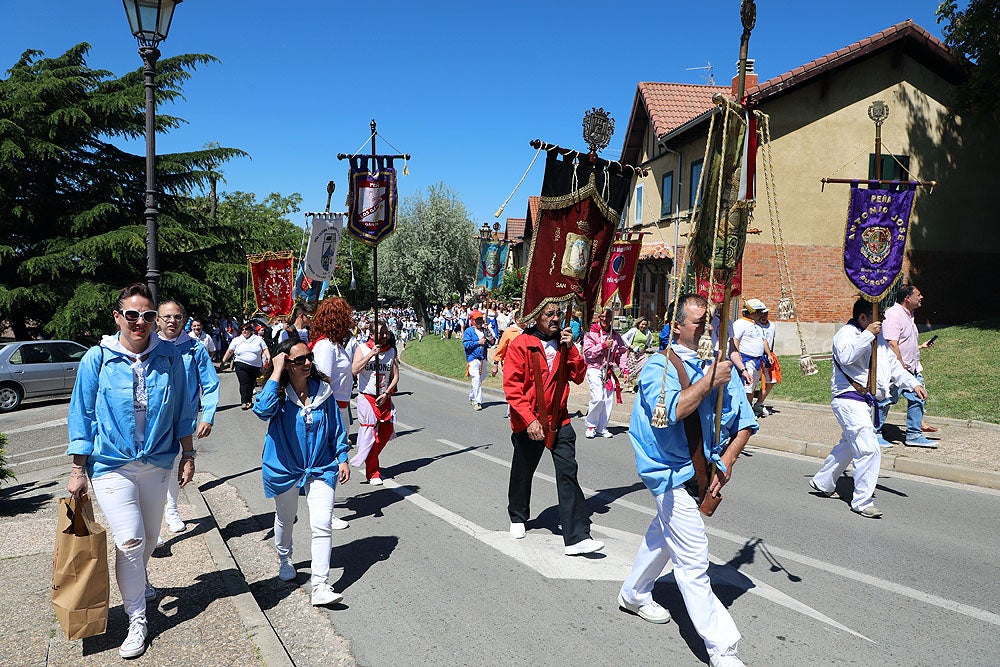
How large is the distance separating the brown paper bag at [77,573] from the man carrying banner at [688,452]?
2941 millimetres

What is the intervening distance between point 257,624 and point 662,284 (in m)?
24.1

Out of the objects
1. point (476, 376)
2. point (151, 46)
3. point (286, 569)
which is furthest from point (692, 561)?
point (476, 376)

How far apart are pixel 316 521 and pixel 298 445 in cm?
51

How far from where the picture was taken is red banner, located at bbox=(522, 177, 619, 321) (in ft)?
20.8

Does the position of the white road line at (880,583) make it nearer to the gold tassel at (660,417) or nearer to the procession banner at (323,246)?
Answer: the gold tassel at (660,417)

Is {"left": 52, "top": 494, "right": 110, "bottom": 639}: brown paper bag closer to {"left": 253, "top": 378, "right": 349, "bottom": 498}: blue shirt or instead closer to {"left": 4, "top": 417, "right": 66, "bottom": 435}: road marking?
{"left": 253, "top": 378, "right": 349, "bottom": 498}: blue shirt

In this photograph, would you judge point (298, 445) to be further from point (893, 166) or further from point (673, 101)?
point (673, 101)

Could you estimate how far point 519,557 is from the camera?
548 centimetres

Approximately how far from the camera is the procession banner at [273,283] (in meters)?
17.7

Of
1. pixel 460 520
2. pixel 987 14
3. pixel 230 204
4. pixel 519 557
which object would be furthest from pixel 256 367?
pixel 230 204

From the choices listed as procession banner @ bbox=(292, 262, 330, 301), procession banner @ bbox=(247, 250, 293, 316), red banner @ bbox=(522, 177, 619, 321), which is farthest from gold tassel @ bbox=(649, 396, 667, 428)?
procession banner @ bbox=(247, 250, 293, 316)

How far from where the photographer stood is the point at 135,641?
3799 millimetres

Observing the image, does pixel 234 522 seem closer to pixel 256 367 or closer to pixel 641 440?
pixel 641 440

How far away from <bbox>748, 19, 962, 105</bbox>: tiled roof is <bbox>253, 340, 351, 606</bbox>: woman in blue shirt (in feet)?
60.6
